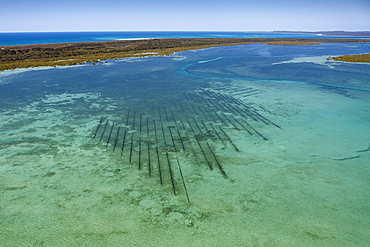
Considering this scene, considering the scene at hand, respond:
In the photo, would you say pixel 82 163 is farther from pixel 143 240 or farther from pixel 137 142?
pixel 143 240

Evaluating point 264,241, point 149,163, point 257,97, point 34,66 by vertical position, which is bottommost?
point 264,241

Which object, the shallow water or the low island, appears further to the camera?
Answer: the low island

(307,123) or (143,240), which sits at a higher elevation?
(307,123)

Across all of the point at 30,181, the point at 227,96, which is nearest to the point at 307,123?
the point at 227,96

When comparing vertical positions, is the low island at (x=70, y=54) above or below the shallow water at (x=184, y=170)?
above

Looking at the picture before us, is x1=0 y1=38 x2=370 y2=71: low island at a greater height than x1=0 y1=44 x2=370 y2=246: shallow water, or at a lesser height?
greater

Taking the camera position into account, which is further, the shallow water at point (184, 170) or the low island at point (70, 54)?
the low island at point (70, 54)

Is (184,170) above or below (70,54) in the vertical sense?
below

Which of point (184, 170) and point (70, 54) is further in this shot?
point (70, 54)
